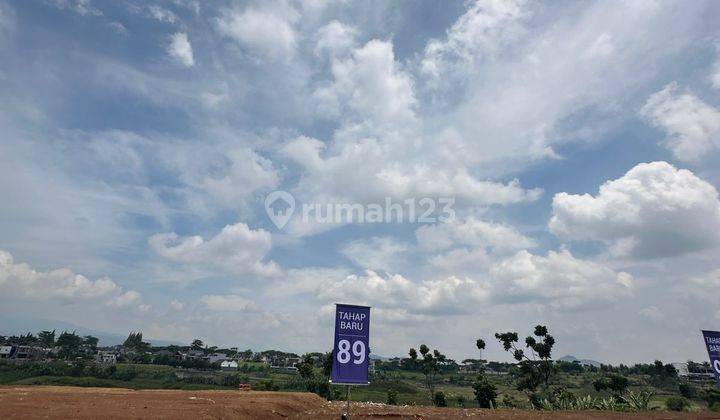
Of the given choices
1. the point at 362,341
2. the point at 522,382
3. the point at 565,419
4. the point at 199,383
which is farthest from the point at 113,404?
the point at 199,383

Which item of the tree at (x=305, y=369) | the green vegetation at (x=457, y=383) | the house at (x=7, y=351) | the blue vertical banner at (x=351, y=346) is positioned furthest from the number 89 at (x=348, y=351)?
the house at (x=7, y=351)

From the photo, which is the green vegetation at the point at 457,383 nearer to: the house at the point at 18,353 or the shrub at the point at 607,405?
the shrub at the point at 607,405

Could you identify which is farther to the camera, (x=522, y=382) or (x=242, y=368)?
(x=242, y=368)

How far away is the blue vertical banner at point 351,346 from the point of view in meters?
20.3

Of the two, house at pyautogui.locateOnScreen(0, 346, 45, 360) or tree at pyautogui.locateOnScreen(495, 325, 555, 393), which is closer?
tree at pyautogui.locateOnScreen(495, 325, 555, 393)

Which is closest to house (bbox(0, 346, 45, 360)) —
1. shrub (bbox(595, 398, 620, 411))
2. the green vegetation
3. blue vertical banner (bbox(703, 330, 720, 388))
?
the green vegetation

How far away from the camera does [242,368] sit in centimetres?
19588

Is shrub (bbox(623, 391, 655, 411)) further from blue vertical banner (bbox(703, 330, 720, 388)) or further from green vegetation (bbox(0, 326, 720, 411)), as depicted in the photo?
blue vertical banner (bbox(703, 330, 720, 388))

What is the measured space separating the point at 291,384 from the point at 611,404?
99.6 metres

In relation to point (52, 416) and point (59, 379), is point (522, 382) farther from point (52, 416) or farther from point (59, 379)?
point (59, 379)

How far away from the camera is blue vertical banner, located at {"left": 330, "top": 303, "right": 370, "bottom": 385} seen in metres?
20.3

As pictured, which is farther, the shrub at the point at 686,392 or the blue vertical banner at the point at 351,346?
the shrub at the point at 686,392

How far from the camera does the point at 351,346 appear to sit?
20766 mm

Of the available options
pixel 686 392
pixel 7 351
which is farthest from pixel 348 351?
pixel 7 351
